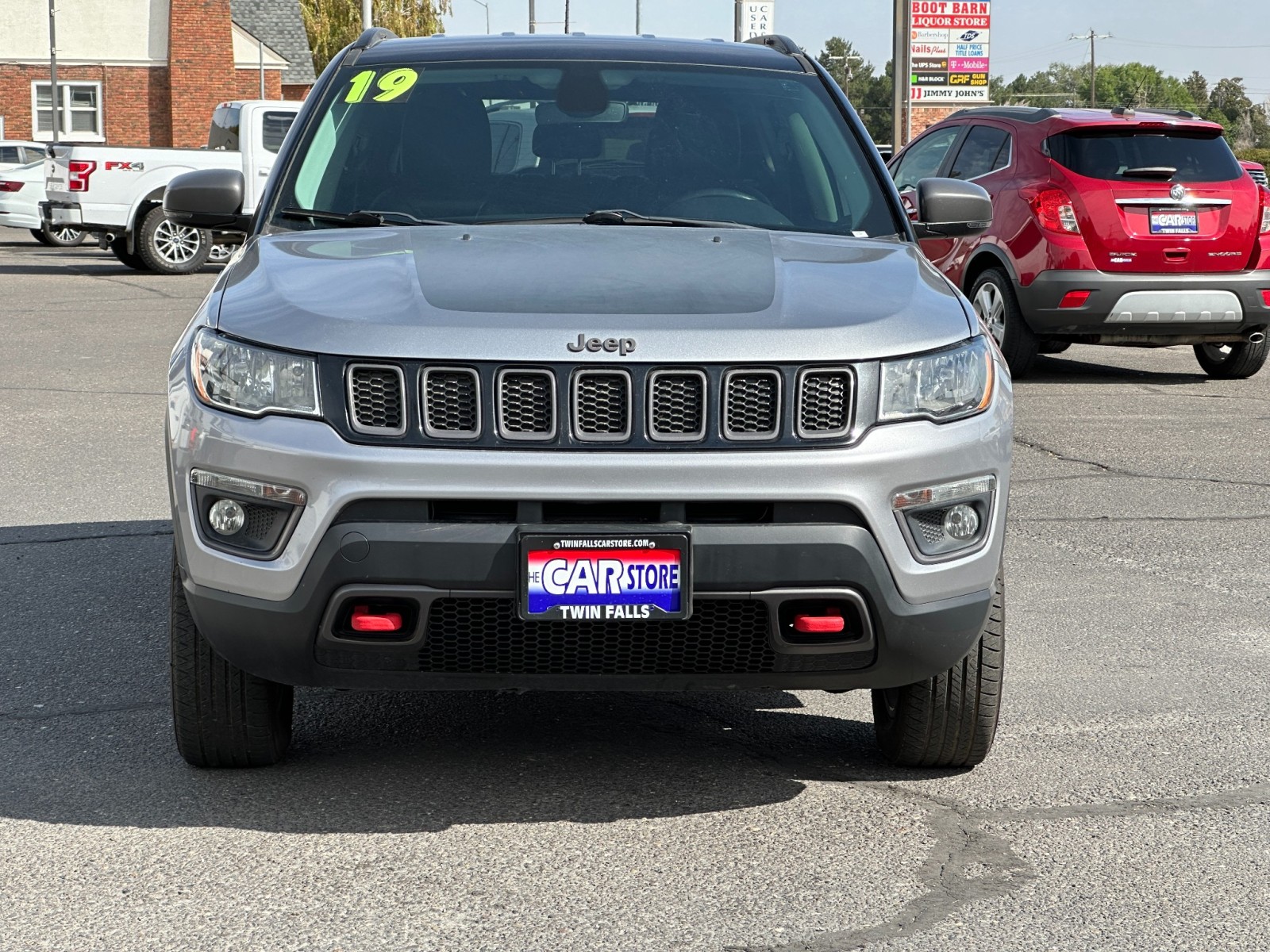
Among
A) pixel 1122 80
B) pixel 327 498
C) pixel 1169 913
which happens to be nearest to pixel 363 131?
pixel 327 498

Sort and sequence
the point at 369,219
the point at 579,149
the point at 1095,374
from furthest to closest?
1. the point at 1095,374
2. the point at 579,149
3. the point at 369,219

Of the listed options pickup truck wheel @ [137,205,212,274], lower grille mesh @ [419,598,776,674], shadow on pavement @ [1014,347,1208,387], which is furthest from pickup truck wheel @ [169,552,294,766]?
pickup truck wheel @ [137,205,212,274]

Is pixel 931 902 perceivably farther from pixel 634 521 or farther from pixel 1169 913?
pixel 634 521

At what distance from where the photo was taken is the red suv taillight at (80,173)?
68.1ft

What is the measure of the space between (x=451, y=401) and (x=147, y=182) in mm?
18579

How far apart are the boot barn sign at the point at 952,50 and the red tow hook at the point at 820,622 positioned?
187ft

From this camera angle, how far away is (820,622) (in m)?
3.55

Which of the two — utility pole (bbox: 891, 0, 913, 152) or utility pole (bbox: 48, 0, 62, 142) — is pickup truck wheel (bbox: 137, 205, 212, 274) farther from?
utility pole (bbox: 48, 0, 62, 142)

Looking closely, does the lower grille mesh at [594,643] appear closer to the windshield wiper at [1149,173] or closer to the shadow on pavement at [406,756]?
the shadow on pavement at [406,756]

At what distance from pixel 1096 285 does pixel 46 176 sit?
587 inches

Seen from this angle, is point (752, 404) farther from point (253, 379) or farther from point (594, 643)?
point (253, 379)

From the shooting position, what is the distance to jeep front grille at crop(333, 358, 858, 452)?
346 cm

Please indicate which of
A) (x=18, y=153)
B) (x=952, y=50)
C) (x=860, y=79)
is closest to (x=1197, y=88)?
(x=860, y=79)

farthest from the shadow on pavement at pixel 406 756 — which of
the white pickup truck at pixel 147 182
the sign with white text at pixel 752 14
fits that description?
the sign with white text at pixel 752 14
